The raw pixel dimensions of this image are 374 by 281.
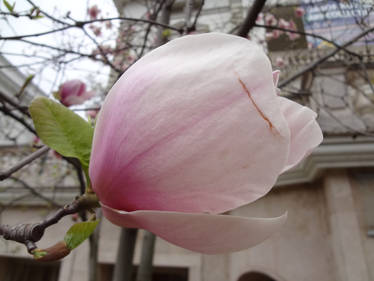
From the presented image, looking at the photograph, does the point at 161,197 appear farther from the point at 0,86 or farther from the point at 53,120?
the point at 0,86

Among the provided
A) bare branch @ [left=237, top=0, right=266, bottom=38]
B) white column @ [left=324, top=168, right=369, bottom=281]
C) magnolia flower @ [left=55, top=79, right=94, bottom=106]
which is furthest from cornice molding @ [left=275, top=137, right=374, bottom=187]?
magnolia flower @ [left=55, top=79, right=94, bottom=106]

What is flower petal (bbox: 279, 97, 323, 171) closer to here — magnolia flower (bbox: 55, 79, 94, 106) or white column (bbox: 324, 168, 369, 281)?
magnolia flower (bbox: 55, 79, 94, 106)

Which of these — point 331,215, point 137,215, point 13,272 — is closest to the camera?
point 137,215

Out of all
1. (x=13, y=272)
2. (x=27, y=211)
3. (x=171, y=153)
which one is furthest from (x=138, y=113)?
(x=13, y=272)

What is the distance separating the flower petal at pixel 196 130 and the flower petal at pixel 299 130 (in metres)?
0.06

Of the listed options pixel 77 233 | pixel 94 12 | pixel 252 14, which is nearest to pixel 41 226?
pixel 77 233

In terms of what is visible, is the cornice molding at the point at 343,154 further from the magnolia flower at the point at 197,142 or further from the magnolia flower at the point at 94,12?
the magnolia flower at the point at 94,12

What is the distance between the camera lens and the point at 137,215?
9.6 inches

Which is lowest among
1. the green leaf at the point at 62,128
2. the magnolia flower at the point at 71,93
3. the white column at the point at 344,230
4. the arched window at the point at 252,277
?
the arched window at the point at 252,277

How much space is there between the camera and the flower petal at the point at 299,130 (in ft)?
0.98

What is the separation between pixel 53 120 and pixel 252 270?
2216 millimetres

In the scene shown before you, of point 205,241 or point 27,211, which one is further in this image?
point 27,211

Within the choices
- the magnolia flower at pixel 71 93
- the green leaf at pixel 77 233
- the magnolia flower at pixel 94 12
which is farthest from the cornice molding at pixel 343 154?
the magnolia flower at pixel 94 12

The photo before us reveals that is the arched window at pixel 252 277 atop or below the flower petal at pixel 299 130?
below
